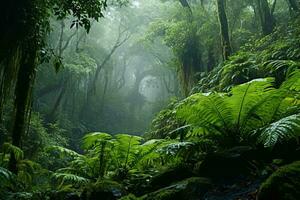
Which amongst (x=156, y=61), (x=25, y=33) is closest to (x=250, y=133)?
(x=25, y=33)

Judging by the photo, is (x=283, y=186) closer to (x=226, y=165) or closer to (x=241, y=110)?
(x=226, y=165)

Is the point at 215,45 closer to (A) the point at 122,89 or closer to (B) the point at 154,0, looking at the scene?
(B) the point at 154,0

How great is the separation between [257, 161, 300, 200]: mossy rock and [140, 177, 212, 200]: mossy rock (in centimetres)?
94

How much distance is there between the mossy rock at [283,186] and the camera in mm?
2939

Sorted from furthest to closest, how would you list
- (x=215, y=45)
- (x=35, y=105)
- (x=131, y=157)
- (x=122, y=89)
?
(x=122, y=89)
(x=35, y=105)
(x=215, y=45)
(x=131, y=157)

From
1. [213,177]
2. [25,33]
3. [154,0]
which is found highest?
[154,0]

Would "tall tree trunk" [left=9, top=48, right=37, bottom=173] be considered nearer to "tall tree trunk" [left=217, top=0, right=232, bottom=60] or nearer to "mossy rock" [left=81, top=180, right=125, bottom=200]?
"mossy rock" [left=81, top=180, right=125, bottom=200]

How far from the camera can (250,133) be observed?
465cm

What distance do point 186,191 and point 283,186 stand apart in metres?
1.19

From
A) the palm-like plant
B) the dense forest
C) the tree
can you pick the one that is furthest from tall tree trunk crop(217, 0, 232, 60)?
the tree

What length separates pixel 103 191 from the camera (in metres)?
4.68

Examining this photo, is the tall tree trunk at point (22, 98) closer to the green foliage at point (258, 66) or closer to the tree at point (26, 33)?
the tree at point (26, 33)

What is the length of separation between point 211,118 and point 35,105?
1891cm

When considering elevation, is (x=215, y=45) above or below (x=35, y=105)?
above
